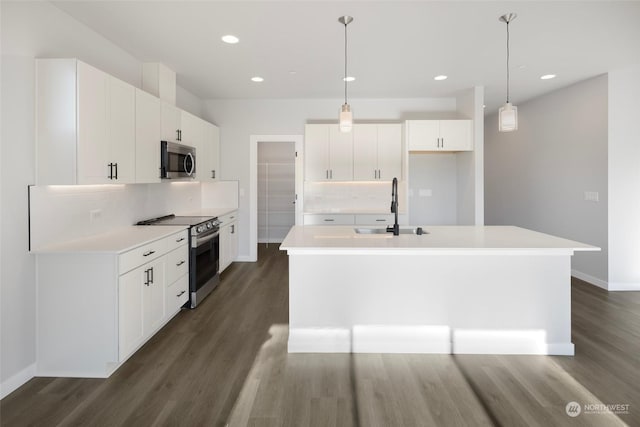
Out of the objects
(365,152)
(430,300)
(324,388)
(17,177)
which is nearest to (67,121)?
(17,177)

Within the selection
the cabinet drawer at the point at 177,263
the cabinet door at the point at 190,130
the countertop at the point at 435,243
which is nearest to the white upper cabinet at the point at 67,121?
the cabinet drawer at the point at 177,263

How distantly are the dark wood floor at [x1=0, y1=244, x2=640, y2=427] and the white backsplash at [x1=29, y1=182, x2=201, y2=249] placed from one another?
1.04 m

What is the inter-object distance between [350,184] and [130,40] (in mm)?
3724

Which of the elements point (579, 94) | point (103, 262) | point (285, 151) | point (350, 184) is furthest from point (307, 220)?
point (579, 94)

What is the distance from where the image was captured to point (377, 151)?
591cm

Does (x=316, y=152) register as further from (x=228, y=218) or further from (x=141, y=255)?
(x=141, y=255)

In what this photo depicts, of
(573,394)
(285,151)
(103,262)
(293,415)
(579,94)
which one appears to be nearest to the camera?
(293,415)

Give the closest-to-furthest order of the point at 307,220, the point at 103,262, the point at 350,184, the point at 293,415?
the point at 293,415 → the point at 103,262 → the point at 307,220 → the point at 350,184

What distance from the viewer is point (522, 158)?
641 cm

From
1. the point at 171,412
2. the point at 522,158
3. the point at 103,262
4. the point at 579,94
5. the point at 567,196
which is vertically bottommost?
the point at 171,412

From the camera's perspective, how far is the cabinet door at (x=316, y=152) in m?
5.91

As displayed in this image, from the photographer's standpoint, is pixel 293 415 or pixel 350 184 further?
pixel 350 184

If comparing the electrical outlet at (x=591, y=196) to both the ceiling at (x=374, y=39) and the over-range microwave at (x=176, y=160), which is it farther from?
the over-range microwave at (x=176, y=160)

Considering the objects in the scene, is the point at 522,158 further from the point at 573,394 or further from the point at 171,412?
the point at 171,412
